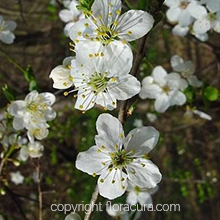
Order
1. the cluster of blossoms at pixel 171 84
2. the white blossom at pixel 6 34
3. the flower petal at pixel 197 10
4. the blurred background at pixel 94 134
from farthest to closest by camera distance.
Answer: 1. the blurred background at pixel 94 134
2. the white blossom at pixel 6 34
3. the cluster of blossoms at pixel 171 84
4. the flower petal at pixel 197 10

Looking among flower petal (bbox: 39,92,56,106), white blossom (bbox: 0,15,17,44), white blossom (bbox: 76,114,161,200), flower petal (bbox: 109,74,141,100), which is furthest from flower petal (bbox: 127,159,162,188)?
white blossom (bbox: 0,15,17,44)

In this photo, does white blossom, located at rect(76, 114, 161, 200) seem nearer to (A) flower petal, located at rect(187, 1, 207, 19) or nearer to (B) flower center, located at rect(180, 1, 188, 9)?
(A) flower petal, located at rect(187, 1, 207, 19)

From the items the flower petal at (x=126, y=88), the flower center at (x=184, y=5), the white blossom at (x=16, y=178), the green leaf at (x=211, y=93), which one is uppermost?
the flower petal at (x=126, y=88)

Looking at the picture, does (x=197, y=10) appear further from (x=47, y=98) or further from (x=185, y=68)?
(x=47, y=98)

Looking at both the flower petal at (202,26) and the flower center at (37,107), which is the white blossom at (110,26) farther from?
the flower petal at (202,26)

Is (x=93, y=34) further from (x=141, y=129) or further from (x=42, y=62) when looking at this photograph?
(x=42, y=62)

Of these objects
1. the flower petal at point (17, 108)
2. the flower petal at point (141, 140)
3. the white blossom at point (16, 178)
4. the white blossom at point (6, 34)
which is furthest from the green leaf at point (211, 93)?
the white blossom at point (16, 178)

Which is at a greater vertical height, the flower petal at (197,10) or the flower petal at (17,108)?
the flower petal at (197,10)
